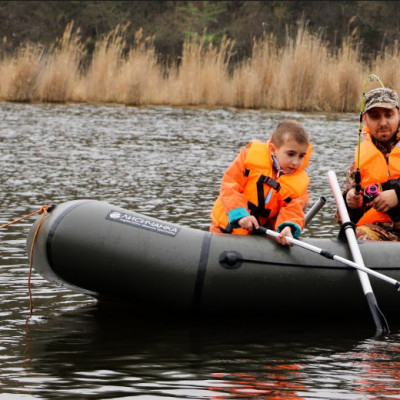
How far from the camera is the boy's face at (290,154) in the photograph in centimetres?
623

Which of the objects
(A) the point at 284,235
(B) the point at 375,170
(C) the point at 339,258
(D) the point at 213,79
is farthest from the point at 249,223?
(D) the point at 213,79

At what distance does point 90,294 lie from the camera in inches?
249

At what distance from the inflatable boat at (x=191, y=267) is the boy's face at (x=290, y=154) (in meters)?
0.45

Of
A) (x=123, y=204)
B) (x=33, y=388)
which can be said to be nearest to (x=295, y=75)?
(x=123, y=204)

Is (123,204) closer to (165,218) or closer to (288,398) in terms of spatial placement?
(165,218)

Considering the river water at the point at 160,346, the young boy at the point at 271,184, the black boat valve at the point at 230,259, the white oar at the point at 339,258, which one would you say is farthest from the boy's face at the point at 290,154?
the river water at the point at 160,346

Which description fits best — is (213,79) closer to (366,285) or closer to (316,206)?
(316,206)

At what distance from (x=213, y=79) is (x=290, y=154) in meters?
12.9

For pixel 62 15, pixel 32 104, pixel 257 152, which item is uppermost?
pixel 62 15

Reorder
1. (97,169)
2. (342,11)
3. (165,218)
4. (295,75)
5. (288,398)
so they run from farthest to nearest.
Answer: (342,11)
(295,75)
(97,169)
(165,218)
(288,398)

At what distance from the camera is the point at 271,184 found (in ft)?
20.6

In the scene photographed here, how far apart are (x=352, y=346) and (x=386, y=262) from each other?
0.63 metres

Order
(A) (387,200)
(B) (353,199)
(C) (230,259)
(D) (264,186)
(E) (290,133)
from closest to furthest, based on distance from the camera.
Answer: (C) (230,259), (E) (290,133), (D) (264,186), (A) (387,200), (B) (353,199)

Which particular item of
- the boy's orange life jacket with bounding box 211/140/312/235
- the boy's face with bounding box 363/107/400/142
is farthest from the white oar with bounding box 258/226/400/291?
the boy's face with bounding box 363/107/400/142
